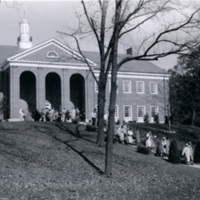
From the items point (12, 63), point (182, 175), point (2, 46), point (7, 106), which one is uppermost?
point (2, 46)

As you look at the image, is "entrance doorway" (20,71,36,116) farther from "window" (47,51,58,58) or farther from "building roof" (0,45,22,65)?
"building roof" (0,45,22,65)

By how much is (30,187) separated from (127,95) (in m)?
40.1

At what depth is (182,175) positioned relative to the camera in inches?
733

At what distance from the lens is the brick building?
43.1 metres

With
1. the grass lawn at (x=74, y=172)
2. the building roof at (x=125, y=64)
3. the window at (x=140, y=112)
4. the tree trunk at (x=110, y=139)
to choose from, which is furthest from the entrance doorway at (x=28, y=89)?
the tree trunk at (x=110, y=139)

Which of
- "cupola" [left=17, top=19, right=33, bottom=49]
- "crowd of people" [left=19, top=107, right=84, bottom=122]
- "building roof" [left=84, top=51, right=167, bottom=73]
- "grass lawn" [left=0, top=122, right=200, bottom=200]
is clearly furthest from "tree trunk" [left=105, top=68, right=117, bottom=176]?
"cupola" [left=17, top=19, right=33, bottom=49]

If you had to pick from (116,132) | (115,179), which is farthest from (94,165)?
(116,132)

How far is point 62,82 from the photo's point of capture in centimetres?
4472

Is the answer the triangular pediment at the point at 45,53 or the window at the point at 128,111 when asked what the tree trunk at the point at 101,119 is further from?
the window at the point at 128,111

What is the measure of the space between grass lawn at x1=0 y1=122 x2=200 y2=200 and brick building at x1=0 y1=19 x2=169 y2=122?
17.5 meters

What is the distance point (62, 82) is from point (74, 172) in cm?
2887

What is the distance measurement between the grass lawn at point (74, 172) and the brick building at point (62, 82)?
17.5 metres

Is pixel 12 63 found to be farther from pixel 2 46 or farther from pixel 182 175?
pixel 182 175

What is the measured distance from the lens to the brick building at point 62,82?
4309 cm
